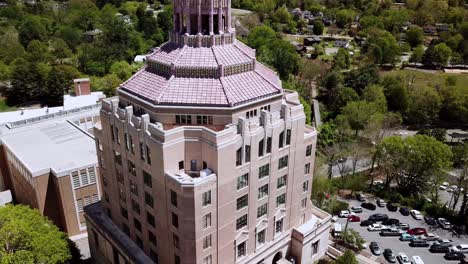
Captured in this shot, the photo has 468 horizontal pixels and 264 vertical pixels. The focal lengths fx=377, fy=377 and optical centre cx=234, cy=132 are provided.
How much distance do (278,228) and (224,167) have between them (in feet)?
57.8

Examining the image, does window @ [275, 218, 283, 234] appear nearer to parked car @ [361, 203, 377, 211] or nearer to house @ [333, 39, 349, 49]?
parked car @ [361, 203, 377, 211]

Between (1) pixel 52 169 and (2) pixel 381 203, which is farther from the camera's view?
(2) pixel 381 203

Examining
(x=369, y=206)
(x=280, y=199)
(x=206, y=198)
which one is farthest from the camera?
(x=369, y=206)

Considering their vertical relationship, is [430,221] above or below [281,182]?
below

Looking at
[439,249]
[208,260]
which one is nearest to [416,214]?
[439,249]

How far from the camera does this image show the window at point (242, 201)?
4850 cm

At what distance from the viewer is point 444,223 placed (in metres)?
75.7

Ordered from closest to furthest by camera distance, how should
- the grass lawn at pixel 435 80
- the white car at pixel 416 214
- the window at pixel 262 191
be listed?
the window at pixel 262 191, the white car at pixel 416 214, the grass lawn at pixel 435 80

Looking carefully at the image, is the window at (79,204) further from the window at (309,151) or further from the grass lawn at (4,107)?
the grass lawn at (4,107)

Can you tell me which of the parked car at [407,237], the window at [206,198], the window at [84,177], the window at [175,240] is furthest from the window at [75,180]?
the parked car at [407,237]

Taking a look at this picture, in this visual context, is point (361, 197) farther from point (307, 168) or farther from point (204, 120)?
point (204, 120)

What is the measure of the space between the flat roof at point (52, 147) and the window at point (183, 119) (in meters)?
26.9

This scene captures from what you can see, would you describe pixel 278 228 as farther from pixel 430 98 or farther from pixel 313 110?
pixel 430 98

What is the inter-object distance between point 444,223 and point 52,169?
75067 millimetres
